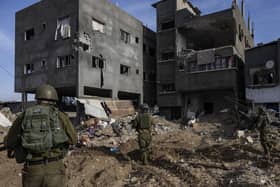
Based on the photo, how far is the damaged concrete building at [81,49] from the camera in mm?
18328

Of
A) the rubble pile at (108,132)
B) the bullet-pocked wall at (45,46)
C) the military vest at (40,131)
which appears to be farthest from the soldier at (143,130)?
the bullet-pocked wall at (45,46)

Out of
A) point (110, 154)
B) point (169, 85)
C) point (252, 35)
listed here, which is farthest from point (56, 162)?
point (252, 35)

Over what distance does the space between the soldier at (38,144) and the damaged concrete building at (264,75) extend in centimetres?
1604

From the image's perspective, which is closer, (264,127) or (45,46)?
(264,127)

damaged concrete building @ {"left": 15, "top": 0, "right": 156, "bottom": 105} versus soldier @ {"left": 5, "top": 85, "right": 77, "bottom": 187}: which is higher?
damaged concrete building @ {"left": 15, "top": 0, "right": 156, "bottom": 105}

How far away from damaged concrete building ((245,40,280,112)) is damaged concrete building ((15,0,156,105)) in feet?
33.7

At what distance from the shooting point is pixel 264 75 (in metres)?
16.8

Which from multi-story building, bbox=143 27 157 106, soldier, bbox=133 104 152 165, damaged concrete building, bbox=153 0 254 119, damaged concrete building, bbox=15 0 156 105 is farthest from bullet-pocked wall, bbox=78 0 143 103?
soldier, bbox=133 104 152 165

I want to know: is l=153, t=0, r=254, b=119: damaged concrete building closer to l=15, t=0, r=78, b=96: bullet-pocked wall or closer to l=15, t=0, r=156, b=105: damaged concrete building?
l=15, t=0, r=156, b=105: damaged concrete building

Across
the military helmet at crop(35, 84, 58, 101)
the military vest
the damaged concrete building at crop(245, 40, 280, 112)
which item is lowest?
the military vest

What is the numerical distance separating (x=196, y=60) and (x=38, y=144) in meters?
18.3

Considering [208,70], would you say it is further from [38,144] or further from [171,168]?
[38,144]

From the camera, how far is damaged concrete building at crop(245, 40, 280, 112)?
630 inches

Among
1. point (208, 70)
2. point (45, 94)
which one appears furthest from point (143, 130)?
point (208, 70)
